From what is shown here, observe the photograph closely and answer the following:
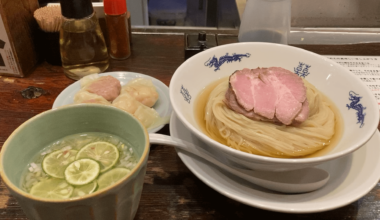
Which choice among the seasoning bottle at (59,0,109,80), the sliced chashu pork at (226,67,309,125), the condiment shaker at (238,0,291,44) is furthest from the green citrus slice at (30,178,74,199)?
the condiment shaker at (238,0,291,44)

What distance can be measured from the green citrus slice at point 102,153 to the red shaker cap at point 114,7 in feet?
3.21

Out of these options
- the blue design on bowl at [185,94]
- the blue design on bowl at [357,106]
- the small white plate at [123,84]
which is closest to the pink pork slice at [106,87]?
the small white plate at [123,84]

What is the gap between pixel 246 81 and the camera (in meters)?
1.14

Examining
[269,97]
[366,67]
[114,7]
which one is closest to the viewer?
[269,97]

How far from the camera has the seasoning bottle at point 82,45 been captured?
149 cm

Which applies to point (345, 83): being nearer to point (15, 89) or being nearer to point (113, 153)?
point (113, 153)

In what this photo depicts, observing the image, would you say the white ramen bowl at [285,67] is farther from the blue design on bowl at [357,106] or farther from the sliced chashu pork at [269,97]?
the sliced chashu pork at [269,97]

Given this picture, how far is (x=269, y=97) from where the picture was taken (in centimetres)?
110

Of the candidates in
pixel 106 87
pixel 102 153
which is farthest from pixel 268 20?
pixel 102 153

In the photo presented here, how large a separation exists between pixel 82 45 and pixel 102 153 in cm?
90

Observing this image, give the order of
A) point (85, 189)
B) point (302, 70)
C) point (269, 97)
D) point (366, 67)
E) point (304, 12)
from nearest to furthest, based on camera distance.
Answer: point (85, 189), point (269, 97), point (302, 70), point (366, 67), point (304, 12)

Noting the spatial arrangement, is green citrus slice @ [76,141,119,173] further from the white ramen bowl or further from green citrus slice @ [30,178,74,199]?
the white ramen bowl

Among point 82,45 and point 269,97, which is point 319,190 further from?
point 82,45

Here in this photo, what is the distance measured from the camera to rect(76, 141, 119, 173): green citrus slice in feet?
2.75
